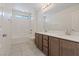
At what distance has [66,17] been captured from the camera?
219 cm

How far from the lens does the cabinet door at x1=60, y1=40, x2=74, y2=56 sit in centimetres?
145

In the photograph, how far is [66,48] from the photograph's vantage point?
1.58 m

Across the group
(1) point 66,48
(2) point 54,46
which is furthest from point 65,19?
(1) point 66,48

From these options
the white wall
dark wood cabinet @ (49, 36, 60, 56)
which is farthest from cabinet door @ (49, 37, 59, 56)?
the white wall

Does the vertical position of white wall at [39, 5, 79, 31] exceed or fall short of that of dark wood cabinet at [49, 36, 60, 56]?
it exceeds it

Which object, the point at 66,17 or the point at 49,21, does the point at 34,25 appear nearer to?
the point at 49,21

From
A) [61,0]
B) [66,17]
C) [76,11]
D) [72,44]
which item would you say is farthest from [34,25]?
[61,0]

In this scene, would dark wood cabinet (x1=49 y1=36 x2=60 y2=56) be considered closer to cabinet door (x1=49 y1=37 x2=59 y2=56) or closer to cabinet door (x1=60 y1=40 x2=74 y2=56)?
cabinet door (x1=49 y1=37 x2=59 y2=56)

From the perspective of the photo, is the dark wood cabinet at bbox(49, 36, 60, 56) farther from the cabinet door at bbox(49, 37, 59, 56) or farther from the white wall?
the white wall

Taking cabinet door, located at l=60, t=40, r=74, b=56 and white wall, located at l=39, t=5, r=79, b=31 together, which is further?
white wall, located at l=39, t=5, r=79, b=31

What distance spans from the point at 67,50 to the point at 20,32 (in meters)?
1.29

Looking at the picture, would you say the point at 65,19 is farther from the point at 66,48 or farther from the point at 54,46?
the point at 66,48

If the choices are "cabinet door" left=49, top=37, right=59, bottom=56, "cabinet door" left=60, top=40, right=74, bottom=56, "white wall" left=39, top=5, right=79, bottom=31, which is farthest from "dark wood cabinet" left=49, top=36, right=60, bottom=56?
"white wall" left=39, top=5, right=79, bottom=31

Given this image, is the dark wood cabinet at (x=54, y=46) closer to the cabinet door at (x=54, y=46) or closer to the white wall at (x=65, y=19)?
the cabinet door at (x=54, y=46)
